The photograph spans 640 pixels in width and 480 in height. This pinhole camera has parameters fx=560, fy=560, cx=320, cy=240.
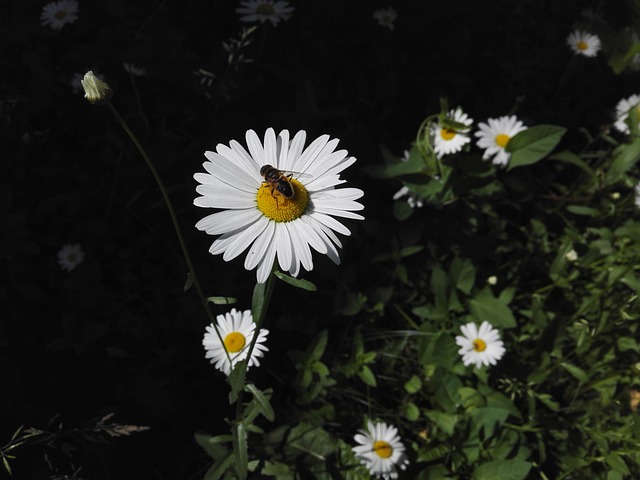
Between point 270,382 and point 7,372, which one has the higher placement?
point 270,382

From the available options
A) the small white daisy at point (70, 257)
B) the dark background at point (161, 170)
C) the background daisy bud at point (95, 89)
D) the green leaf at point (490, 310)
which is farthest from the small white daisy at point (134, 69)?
the green leaf at point (490, 310)

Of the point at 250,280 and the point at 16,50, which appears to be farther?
the point at 16,50

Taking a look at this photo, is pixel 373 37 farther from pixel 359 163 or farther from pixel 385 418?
pixel 385 418

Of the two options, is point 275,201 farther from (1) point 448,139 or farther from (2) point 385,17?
(2) point 385,17

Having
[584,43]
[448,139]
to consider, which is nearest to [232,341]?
[448,139]

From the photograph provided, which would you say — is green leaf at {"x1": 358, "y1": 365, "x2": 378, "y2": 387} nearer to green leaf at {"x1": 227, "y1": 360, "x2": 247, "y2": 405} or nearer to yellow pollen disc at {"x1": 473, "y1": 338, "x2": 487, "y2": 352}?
yellow pollen disc at {"x1": 473, "y1": 338, "x2": 487, "y2": 352}

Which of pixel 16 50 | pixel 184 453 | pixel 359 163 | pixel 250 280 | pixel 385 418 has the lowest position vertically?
pixel 184 453

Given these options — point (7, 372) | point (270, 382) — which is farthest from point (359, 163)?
point (7, 372)

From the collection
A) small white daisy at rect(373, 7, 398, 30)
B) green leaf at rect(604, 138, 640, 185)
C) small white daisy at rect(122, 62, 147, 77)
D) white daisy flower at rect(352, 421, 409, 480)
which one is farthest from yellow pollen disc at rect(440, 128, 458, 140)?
small white daisy at rect(122, 62, 147, 77)
